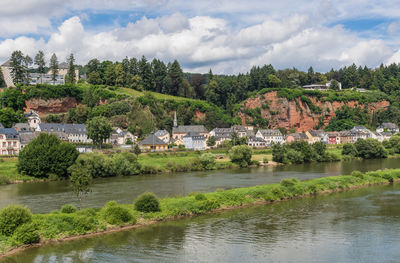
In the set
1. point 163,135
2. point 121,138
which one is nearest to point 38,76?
point 121,138

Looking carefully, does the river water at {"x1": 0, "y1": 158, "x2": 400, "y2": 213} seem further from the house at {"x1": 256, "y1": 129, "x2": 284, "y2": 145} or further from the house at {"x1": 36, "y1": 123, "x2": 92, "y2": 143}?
the house at {"x1": 256, "y1": 129, "x2": 284, "y2": 145}

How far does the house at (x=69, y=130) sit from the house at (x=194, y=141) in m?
20.5

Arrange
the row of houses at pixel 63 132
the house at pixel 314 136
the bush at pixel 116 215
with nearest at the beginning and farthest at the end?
1. the bush at pixel 116 215
2. the row of houses at pixel 63 132
3. the house at pixel 314 136

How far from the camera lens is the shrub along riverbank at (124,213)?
25219 millimetres

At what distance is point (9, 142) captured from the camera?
67688 millimetres

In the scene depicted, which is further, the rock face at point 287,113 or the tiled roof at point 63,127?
the rock face at point 287,113

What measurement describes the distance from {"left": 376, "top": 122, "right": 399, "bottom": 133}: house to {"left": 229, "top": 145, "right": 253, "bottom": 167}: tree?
6356 cm

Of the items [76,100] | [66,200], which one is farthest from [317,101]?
[66,200]

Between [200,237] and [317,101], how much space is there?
106 m

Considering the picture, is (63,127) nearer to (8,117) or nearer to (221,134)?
(8,117)

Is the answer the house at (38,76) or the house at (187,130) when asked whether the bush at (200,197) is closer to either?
the house at (187,130)

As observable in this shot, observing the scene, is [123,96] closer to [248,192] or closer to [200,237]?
[248,192]

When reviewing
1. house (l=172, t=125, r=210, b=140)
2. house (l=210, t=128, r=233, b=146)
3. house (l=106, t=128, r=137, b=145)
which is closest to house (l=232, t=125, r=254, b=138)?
house (l=210, t=128, r=233, b=146)

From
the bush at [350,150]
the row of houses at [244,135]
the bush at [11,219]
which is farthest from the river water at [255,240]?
the row of houses at [244,135]
